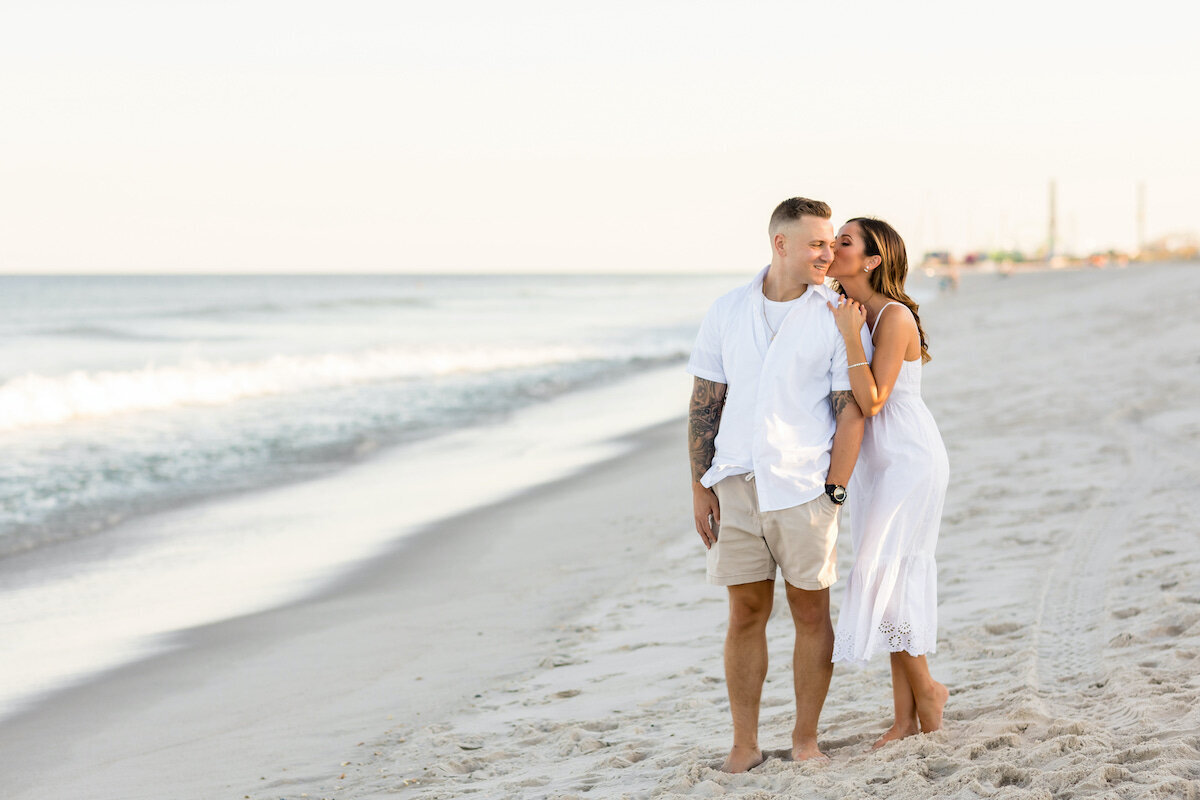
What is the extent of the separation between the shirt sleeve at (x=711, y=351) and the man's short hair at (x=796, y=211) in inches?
12.5

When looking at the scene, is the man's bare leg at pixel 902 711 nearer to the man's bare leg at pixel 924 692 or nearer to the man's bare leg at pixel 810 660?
the man's bare leg at pixel 924 692

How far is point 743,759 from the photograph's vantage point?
136 inches

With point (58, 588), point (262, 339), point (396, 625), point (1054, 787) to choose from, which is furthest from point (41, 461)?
point (262, 339)

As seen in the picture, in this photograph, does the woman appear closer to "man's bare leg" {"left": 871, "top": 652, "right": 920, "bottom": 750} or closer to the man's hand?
"man's bare leg" {"left": 871, "top": 652, "right": 920, "bottom": 750}

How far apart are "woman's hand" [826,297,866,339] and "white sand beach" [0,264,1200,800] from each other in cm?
135

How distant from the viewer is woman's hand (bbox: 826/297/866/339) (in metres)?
3.25

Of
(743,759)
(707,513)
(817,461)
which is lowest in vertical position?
(743,759)

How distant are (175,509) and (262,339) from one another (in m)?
28.6

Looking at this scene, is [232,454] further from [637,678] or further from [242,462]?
[637,678]

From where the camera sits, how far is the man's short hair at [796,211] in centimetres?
324

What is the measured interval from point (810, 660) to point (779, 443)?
2.45 ft

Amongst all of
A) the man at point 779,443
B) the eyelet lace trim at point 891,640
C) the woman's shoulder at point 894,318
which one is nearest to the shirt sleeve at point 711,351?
the man at point 779,443

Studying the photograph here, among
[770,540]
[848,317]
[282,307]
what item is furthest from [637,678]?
[282,307]

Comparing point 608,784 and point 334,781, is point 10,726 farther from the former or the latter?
point 608,784
